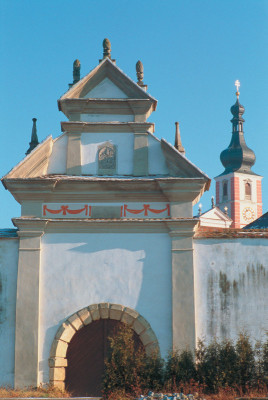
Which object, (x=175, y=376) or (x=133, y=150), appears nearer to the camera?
(x=175, y=376)

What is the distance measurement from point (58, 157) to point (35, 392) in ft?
19.2

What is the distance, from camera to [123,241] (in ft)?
57.4

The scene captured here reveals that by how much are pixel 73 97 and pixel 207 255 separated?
212 inches

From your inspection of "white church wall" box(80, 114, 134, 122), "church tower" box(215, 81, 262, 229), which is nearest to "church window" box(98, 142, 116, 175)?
"white church wall" box(80, 114, 134, 122)

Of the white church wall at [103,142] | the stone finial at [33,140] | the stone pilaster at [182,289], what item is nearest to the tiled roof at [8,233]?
the stone finial at [33,140]

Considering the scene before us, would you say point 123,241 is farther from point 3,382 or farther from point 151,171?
point 3,382

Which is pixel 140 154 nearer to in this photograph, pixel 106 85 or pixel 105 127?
pixel 105 127

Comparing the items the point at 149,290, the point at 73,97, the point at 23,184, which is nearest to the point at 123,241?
the point at 149,290

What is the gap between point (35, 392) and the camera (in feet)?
53.1

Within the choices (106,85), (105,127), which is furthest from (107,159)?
(106,85)

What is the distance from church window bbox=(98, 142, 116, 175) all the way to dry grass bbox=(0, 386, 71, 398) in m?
5.46

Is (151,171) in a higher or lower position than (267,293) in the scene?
higher

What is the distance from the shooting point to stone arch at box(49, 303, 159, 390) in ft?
54.9

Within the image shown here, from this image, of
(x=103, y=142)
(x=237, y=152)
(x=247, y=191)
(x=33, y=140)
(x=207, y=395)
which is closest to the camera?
(x=207, y=395)
